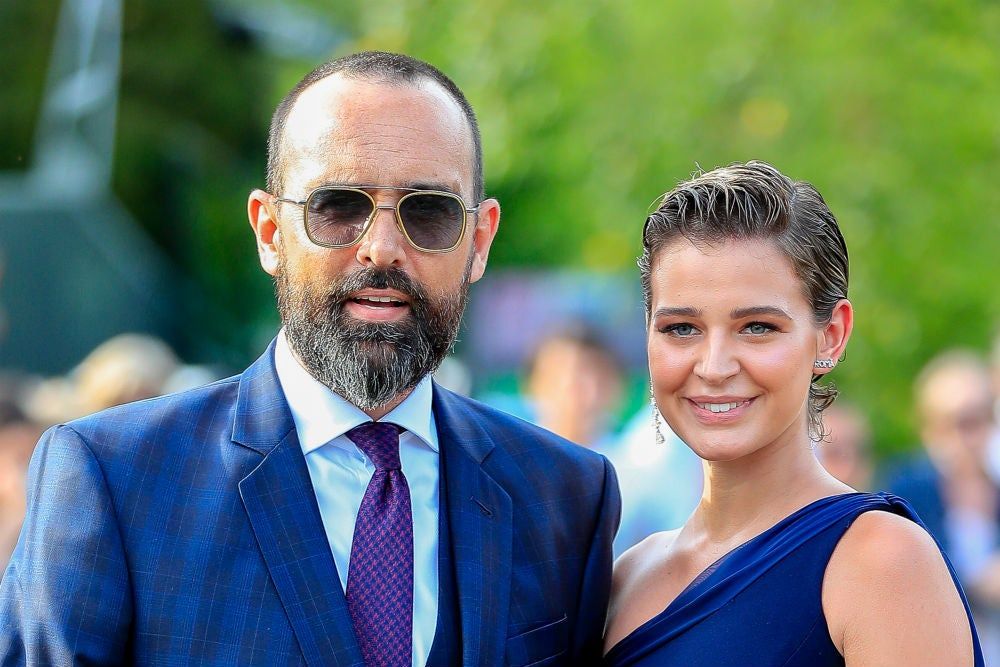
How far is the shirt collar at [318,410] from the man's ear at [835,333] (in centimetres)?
91

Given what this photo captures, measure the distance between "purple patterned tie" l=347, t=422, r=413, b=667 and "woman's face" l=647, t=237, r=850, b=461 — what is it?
25.1 inches

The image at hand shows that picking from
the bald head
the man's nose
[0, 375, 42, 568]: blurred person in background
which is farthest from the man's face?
the bald head

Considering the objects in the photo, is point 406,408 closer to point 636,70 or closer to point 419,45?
point 636,70

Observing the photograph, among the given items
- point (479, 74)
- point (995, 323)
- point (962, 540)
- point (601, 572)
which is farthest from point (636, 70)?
point (601, 572)

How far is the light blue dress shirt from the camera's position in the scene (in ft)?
9.22

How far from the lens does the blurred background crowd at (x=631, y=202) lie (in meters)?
6.18

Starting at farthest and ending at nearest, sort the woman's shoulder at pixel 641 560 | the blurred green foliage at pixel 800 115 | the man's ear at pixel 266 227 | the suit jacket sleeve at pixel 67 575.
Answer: the blurred green foliage at pixel 800 115 < the woman's shoulder at pixel 641 560 < the man's ear at pixel 266 227 < the suit jacket sleeve at pixel 67 575

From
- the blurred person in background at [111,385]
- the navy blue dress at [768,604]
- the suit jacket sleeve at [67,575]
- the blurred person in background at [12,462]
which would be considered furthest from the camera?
the blurred person in background at [111,385]

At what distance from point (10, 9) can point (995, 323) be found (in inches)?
340

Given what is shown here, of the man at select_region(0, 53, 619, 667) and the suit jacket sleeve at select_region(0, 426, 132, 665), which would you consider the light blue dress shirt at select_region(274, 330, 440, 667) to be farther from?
the suit jacket sleeve at select_region(0, 426, 132, 665)

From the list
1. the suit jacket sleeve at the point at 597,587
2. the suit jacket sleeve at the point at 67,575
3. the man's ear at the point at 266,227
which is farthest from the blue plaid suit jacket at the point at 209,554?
the man's ear at the point at 266,227

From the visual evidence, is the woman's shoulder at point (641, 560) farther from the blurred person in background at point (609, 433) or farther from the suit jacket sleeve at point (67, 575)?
the blurred person in background at point (609, 433)

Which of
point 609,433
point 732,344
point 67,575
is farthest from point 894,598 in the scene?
point 609,433

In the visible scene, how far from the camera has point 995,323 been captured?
8664 millimetres
